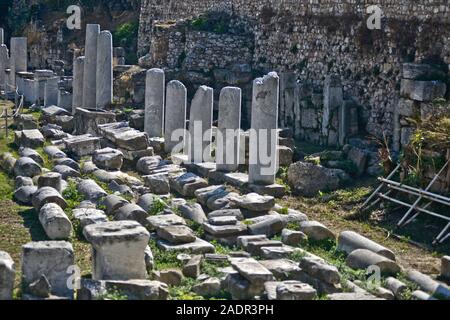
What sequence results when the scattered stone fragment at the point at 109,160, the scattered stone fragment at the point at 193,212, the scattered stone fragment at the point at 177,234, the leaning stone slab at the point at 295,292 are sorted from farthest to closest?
the scattered stone fragment at the point at 109,160
the scattered stone fragment at the point at 193,212
the scattered stone fragment at the point at 177,234
the leaning stone slab at the point at 295,292

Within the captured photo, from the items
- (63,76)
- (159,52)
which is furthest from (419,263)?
(63,76)

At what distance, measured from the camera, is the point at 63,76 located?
136ft

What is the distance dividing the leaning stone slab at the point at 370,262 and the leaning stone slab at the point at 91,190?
20.8 feet

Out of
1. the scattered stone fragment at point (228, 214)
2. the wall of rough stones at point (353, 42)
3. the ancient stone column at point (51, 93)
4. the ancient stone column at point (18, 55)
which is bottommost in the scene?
the scattered stone fragment at point (228, 214)

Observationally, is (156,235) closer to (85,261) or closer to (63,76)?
(85,261)

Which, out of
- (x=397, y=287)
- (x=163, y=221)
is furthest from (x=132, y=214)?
(x=397, y=287)

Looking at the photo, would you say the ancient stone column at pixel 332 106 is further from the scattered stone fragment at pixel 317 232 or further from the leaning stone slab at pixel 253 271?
the leaning stone slab at pixel 253 271

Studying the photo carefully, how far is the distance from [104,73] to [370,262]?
56.4ft

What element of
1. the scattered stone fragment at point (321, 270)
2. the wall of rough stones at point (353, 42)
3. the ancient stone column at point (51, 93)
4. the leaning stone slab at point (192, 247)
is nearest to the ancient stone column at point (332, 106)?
the wall of rough stones at point (353, 42)

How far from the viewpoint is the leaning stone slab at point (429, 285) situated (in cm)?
1625

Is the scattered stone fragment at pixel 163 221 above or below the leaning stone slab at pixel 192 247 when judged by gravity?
above

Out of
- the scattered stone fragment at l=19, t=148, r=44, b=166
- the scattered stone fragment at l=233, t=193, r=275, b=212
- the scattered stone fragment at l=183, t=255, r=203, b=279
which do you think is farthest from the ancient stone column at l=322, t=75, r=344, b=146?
the scattered stone fragment at l=183, t=255, r=203, b=279

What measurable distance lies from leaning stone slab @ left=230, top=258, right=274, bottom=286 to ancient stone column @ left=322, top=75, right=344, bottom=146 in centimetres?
1168
